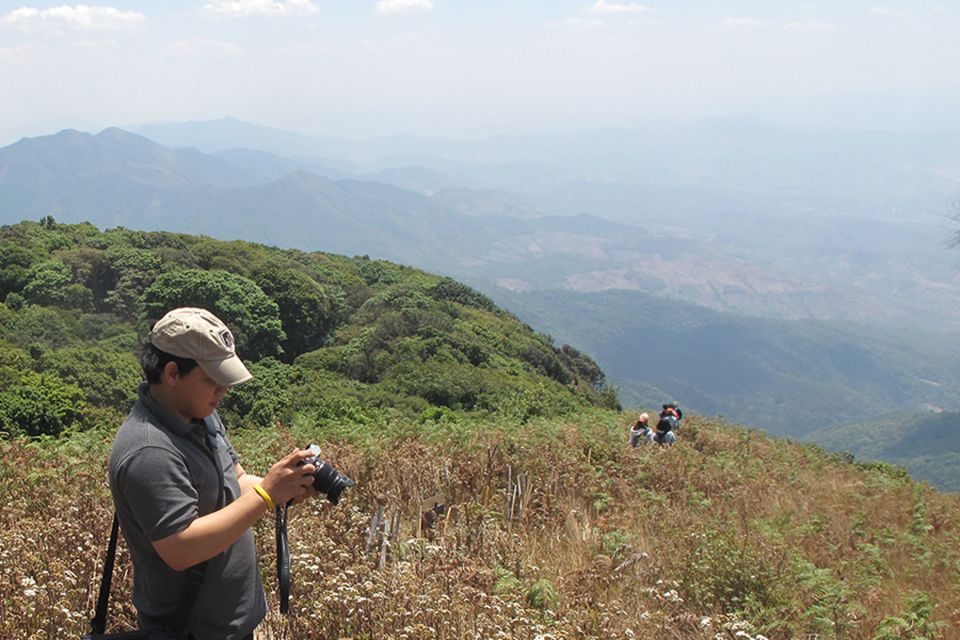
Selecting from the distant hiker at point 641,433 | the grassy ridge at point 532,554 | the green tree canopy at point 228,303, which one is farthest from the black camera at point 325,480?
the green tree canopy at point 228,303

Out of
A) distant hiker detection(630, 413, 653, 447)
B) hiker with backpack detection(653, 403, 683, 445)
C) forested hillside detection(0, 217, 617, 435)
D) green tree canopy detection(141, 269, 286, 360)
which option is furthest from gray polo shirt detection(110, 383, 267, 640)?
green tree canopy detection(141, 269, 286, 360)

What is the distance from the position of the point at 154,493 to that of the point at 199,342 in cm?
46

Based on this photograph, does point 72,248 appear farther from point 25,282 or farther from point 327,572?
point 327,572

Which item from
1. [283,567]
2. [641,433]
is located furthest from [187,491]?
[641,433]

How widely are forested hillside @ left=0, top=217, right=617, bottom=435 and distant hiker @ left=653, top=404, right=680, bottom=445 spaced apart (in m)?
6.11

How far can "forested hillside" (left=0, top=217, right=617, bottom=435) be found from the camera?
18.2 meters

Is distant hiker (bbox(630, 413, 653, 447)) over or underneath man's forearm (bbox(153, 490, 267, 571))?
underneath

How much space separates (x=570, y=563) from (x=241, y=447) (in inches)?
157

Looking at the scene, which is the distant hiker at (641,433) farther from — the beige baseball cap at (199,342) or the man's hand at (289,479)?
the beige baseball cap at (199,342)

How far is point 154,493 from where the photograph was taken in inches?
83.0

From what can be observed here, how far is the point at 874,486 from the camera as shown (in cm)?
958

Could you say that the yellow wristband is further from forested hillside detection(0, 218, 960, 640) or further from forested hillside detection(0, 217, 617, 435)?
forested hillside detection(0, 217, 617, 435)

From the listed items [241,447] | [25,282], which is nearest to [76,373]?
[25,282]

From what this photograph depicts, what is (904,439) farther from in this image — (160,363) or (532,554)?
(160,363)
